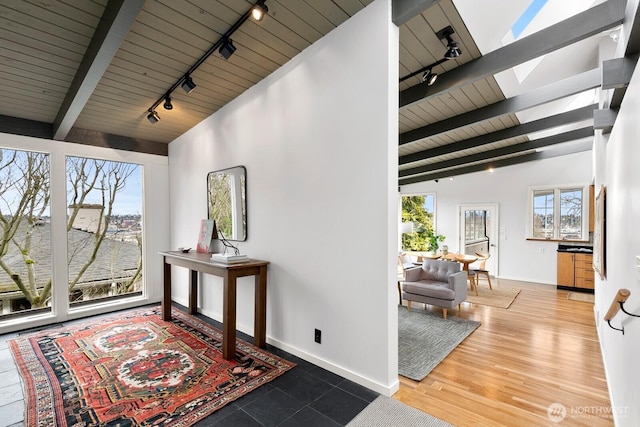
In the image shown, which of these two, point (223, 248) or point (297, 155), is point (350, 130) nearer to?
point (297, 155)

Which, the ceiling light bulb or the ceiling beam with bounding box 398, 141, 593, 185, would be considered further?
the ceiling beam with bounding box 398, 141, 593, 185

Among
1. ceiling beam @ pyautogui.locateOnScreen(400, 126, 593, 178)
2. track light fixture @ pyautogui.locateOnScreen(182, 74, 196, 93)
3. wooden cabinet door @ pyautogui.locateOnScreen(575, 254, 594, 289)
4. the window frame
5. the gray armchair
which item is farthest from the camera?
the window frame

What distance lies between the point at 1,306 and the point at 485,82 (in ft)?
22.0

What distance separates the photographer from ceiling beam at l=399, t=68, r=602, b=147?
3.37 m

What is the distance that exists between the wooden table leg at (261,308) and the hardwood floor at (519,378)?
1455mm

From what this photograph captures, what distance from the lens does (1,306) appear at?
3873 millimetres

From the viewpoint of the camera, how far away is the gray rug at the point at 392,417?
1.99 meters

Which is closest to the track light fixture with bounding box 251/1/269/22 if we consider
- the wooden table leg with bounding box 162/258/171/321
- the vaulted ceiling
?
the vaulted ceiling

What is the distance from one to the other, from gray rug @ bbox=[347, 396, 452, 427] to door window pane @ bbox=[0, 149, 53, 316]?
4.63 meters

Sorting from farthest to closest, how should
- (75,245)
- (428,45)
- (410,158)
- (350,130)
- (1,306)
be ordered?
1. (410,158)
2. (75,245)
3. (1,306)
4. (428,45)
5. (350,130)

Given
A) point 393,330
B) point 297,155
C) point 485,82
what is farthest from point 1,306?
point 485,82

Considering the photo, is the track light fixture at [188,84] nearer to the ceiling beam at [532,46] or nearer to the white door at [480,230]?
the ceiling beam at [532,46]

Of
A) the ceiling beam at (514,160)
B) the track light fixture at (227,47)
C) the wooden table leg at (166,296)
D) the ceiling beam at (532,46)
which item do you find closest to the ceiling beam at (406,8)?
the ceiling beam at (532,46)
